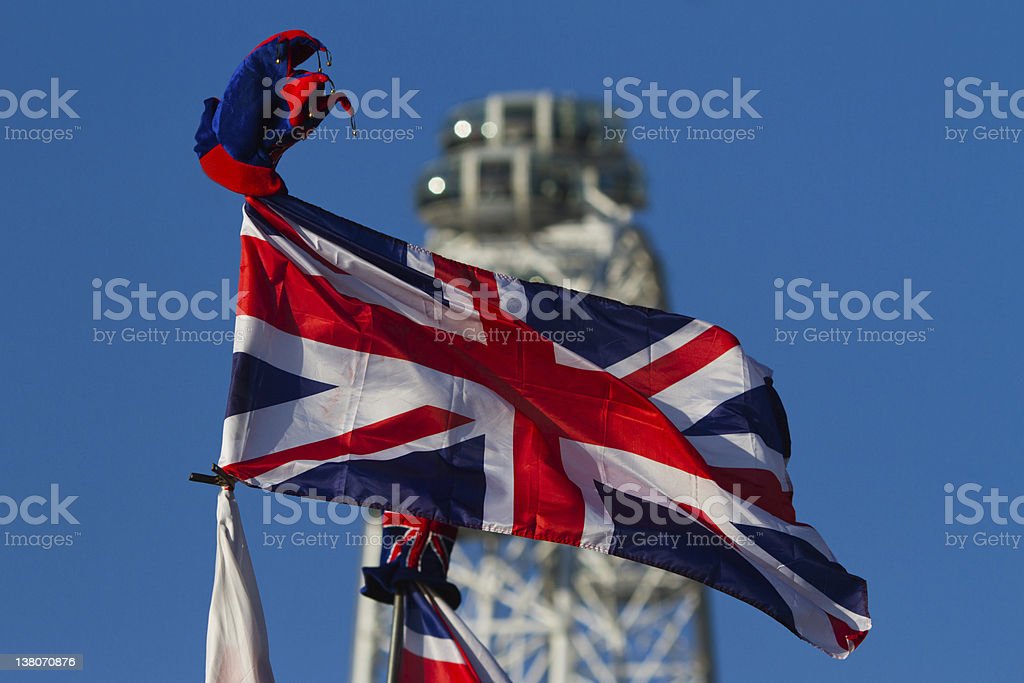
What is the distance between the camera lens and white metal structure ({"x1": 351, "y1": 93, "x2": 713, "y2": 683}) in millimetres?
45344

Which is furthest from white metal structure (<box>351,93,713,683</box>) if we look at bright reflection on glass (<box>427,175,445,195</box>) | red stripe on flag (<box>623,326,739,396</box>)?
red stripe on flag (<box>623,326,739,396</box>)

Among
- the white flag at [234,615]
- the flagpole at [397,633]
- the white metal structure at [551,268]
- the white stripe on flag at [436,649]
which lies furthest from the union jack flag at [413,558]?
the white metal structure at [551,268]

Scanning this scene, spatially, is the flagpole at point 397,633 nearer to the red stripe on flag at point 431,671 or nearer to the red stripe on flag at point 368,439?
the red stripe on flag at point 431,671

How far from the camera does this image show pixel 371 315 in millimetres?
19344

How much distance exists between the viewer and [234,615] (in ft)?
59.7

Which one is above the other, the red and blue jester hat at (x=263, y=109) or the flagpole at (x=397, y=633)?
the red and blue jester hat at (x=263, y=109)

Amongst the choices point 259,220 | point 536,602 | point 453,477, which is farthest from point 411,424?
point 536,602

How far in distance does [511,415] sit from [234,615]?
260 cm

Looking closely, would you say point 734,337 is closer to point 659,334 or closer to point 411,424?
point 659,334

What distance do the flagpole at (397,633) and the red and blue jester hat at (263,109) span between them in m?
3.22

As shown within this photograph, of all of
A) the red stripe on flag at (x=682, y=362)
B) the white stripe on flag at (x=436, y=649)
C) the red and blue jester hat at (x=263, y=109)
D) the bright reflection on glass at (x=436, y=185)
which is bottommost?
the white stripe on flag at (x=436, y=649)

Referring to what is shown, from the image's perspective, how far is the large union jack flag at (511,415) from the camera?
61.1 ft

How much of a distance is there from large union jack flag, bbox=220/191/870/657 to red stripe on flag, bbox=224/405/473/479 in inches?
0.6

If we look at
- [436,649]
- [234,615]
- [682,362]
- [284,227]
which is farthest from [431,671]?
[284,227]
